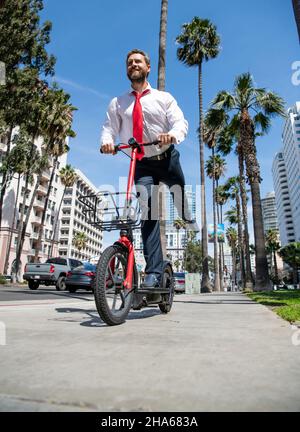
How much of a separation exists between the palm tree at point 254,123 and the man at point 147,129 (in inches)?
527

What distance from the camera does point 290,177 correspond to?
150 m

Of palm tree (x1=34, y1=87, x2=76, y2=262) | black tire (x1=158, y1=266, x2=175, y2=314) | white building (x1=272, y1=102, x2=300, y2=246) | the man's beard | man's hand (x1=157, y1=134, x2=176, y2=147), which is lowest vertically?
black tire (x1=158, y1=266, x2=175, y2=314)

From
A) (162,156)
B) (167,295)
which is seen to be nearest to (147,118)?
(162,156)

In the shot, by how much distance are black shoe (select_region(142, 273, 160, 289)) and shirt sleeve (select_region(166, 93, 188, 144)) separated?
1.33 meters

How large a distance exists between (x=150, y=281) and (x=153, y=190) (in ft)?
3.11

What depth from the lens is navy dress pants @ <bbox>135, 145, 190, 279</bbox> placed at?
3225 millimetres

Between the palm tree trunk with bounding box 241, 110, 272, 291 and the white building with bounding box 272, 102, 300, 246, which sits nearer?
the palm tree trunk with bounding box 241, 110, 272, 291

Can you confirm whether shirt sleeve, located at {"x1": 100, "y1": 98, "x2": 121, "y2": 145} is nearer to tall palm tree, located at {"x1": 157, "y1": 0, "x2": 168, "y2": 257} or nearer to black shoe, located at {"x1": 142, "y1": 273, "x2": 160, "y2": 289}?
black shoe, located at {"x1": 142, "y1": 273, "x2": 160, "y2": 289}

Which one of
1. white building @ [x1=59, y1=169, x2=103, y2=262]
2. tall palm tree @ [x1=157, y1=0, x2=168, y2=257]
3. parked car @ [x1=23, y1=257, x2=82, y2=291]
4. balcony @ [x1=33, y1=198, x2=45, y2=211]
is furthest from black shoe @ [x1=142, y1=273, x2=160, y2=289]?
white building @ [x1=59, y1=169, x2=103, y2=262]

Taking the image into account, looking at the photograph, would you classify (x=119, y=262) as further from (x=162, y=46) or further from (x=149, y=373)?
(x=162, y=46)
